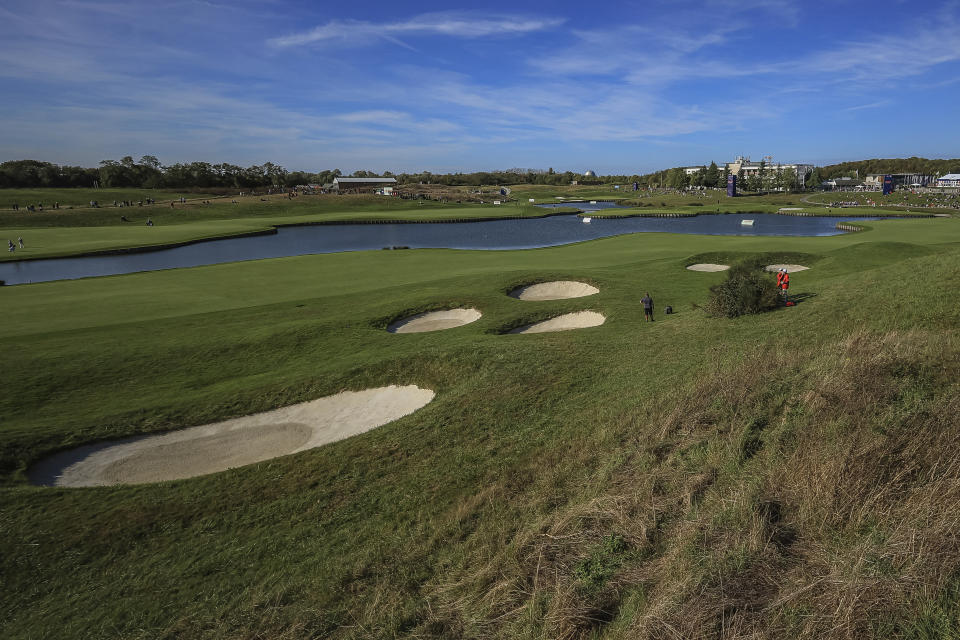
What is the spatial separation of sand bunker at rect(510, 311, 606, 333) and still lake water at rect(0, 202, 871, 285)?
35279 millimetres

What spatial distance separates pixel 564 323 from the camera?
890 inches

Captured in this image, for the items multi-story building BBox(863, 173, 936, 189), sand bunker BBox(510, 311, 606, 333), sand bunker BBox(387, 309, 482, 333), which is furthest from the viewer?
multi-story building BBox(863, 173, 936, 189)

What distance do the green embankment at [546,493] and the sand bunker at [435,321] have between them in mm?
3710

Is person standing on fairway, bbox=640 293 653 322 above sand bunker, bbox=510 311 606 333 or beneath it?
above

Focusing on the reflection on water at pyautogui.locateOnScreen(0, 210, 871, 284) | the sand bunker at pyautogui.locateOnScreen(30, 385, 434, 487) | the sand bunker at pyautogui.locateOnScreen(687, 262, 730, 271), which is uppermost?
the reflection on water at pyautogui.locateOnScreen(0, 210, 871, 284)

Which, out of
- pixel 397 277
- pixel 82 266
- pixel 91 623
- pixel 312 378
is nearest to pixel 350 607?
pixel 91 623

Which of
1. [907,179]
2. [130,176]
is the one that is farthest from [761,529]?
[907,179]

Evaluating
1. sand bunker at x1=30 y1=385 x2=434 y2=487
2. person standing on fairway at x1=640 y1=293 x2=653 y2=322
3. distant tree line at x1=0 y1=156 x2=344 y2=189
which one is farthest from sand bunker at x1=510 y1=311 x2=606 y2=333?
distant tree line at x1=0 y1=156 x2=344 y2=189

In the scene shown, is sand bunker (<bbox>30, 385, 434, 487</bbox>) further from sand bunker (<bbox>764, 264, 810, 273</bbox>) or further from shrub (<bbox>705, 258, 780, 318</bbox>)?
sand bunker (<bbox>764, 264, 810, 273</bbox>)

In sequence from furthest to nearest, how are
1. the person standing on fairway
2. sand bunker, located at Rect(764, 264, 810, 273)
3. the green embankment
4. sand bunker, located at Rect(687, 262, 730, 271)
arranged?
sand bunker, located at Rect(687, 262, 730, 271) → sand bunker, located at Rect(764, 264, 810, 273) → the person standing on fairway → the green embankment

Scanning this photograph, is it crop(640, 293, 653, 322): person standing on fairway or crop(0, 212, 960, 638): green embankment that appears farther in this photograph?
crop(640, 293, 653, 322): person standing on fairway

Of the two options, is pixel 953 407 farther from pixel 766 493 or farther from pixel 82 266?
pixel 82 266

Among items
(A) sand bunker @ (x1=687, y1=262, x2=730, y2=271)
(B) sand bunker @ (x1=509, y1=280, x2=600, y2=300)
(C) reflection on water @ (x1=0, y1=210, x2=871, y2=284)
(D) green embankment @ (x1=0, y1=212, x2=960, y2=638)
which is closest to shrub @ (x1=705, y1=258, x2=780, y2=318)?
(D) green embankment @ (x1=0, y1=212, x2=960, y2=638)

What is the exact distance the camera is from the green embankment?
550 cm
